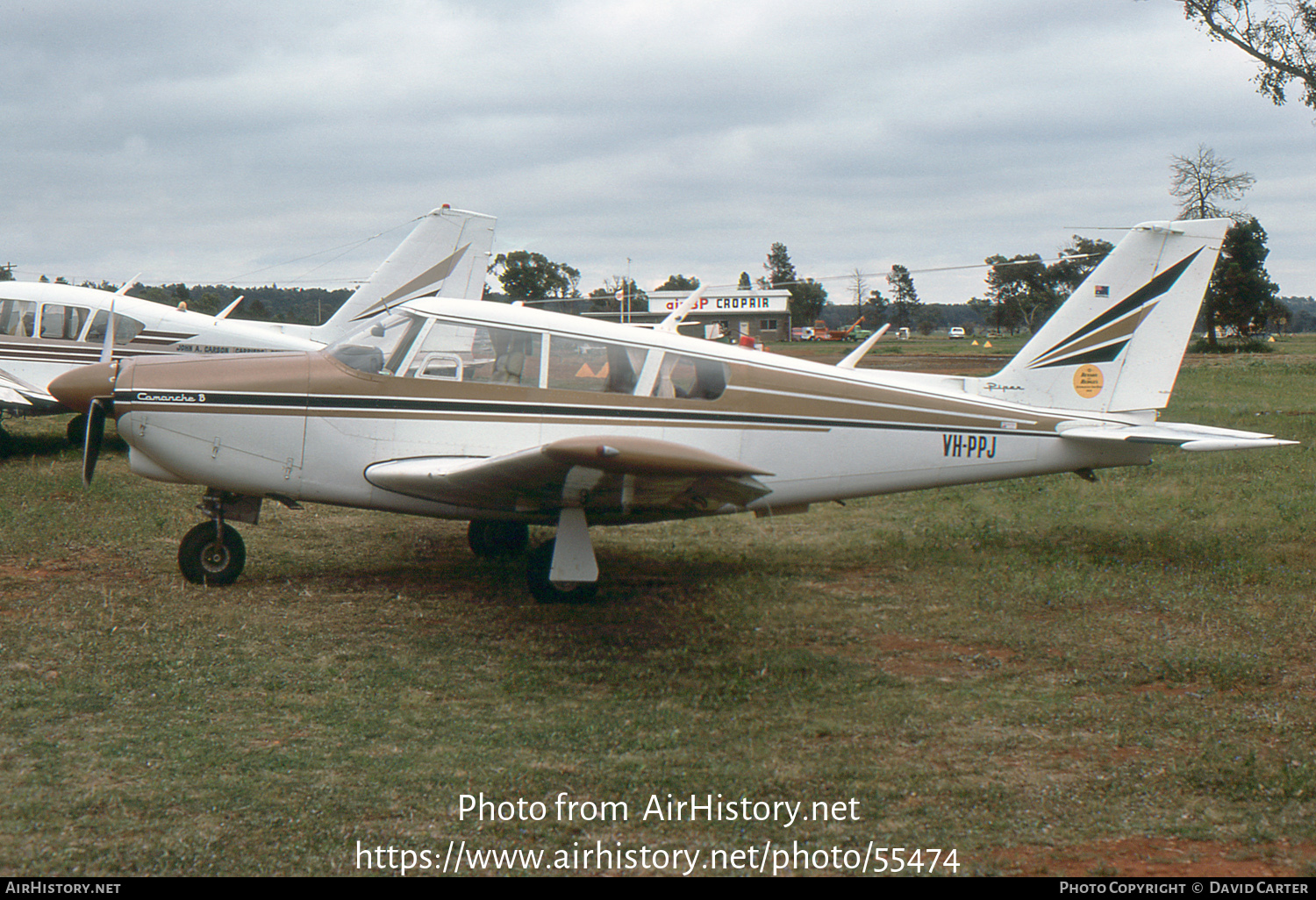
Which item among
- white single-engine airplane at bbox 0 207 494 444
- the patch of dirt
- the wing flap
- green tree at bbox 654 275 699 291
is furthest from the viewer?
green tree at bbox 654 275 699 291

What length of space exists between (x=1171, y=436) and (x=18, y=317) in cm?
1511

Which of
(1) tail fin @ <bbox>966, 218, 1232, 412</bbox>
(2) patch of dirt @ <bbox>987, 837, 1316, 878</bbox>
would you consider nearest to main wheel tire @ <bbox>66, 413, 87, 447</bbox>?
(1) tail fin @ <bbox>966, 218, 1232, 412</bbox>

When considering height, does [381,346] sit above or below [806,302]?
below

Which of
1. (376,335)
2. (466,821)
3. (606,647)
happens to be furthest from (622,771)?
(376,335)

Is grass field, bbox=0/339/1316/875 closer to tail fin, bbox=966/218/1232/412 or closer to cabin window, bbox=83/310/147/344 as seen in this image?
tail fin, bbox=966/218/1232/412

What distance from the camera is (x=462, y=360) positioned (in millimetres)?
7355

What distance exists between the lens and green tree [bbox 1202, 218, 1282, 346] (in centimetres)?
5547

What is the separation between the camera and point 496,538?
9148 millimetres

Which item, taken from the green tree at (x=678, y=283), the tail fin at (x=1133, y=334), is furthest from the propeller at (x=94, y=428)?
the green tree at (x=678, y=283)

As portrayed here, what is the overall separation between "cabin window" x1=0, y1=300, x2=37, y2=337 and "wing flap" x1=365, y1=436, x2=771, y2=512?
10016 mm

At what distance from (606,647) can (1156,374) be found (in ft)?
18.5

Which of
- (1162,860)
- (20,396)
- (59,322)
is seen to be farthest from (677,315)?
(59,322)

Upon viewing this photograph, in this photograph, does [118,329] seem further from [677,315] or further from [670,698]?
[670,698]

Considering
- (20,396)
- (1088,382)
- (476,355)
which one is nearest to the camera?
(476,355)
